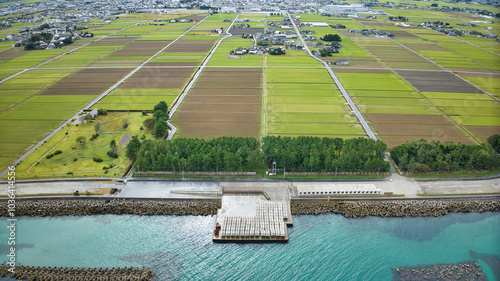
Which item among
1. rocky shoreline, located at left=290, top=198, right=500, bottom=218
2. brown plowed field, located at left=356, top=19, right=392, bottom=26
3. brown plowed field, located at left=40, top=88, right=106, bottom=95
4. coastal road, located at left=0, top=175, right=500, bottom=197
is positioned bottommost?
rocky shoreline, located at left=290, top=198, right=500, bottom=218

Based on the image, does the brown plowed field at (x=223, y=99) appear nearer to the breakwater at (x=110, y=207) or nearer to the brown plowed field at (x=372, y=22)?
the breakwater at (x=110, y=207)

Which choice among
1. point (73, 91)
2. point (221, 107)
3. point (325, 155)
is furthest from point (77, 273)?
point (73, 91)

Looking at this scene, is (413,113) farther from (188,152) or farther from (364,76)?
(188,152)

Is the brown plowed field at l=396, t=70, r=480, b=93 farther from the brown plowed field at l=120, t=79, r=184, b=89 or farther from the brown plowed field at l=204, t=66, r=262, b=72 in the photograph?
the brown plowed field at l=120, t=79, r=184, b=89

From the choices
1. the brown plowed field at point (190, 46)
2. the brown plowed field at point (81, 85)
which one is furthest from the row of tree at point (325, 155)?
the brown plowed field at point (190, 46)

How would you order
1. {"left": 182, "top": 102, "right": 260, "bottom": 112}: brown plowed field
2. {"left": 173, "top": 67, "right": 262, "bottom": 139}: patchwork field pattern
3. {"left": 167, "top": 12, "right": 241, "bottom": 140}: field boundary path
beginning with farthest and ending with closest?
{"left": 182, "top": 102, "right": 260, "bottom": 112}: brown plowed field, {"left": 173, "top": 67, "right": 262, "bottom": 139}: patchwork field pattern, {"left": 167, "top": 12, "right": 241, "bottom": 140}: field boundary path

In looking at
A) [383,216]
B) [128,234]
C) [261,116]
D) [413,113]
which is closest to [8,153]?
[128,234]

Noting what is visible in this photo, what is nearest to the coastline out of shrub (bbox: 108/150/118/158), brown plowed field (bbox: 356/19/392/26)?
shrub (bbox: 108/150/118/158)
